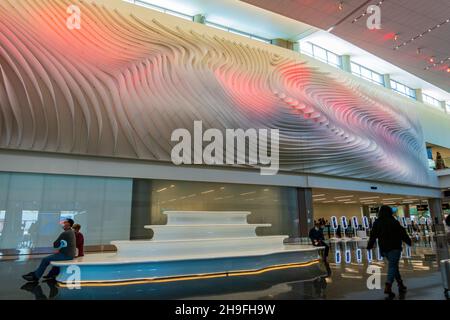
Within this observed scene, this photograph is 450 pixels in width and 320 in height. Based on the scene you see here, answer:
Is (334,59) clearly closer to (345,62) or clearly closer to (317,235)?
(345,62)

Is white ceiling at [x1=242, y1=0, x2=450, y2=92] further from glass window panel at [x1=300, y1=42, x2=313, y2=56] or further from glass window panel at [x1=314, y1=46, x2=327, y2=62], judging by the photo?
glass window panel at [x1=314, y1=46, x2=327, y2=62]

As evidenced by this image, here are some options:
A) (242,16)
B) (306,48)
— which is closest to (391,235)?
(242,16)

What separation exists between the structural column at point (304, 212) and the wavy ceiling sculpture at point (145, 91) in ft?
4.55

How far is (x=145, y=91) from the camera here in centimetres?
1184

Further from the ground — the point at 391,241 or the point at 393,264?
the point at 391,241

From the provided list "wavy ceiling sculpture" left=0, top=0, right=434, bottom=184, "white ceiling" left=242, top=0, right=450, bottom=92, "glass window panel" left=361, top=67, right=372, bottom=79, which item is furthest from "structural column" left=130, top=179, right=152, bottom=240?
"glass window panel" left=361, top=67, right=372, bottom=79

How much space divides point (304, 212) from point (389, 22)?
30.8ft

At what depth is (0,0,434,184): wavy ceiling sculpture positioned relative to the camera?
1005 cm

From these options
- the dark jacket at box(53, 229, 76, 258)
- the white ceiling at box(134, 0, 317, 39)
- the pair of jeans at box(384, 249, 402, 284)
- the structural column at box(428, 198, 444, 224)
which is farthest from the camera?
the structural column at box(428, 198, 444, 224)

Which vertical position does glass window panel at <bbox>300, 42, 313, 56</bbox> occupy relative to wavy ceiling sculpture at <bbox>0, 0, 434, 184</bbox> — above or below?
above

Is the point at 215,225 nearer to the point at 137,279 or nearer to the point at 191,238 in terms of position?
the point at 191,238

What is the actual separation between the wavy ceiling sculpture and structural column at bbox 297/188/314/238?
1.39 metres

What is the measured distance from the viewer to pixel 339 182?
17219mm

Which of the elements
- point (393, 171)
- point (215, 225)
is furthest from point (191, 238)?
point (393, 171)
